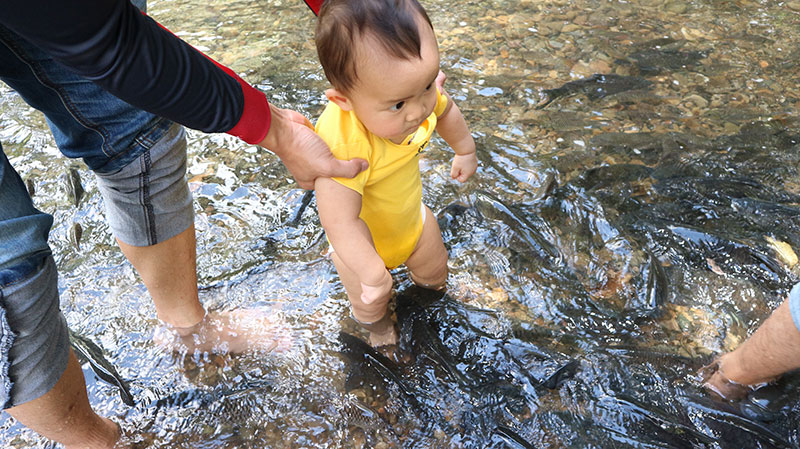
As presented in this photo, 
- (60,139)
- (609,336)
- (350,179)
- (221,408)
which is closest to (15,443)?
(221,408)

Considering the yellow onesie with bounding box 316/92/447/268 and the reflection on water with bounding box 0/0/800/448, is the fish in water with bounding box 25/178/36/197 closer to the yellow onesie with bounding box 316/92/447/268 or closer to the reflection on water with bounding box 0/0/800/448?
the reflection on water with bounding box 0/0/800/448

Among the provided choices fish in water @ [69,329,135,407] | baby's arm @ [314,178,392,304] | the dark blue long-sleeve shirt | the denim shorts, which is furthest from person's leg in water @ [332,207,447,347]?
fish in water @ [69,329,135,407]

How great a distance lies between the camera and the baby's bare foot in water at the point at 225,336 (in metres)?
2.10

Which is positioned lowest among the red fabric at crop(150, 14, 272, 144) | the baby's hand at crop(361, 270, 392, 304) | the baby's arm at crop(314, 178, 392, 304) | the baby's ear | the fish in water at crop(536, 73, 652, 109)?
the fish in water at crop(536, 73, 652, 109)

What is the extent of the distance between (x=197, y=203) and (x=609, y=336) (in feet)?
6.34

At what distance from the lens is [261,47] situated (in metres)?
4.03

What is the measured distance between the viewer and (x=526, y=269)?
2.28 metres

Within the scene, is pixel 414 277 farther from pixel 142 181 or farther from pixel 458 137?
pixel 142 181

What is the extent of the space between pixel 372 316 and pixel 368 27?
3.43ft

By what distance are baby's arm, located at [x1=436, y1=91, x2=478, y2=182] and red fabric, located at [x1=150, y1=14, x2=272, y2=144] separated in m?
0.67

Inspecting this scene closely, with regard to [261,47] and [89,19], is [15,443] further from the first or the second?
[261,47]

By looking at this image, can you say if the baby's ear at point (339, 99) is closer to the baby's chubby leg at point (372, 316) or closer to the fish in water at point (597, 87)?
the baby's chubby leg at point (372, 316)

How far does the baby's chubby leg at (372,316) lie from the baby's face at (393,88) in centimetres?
57

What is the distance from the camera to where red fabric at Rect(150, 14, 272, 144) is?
4.36 feet
